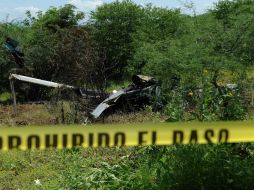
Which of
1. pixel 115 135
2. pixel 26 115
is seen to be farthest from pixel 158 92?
pixel 26 115

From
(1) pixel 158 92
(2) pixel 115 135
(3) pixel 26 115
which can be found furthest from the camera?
(3) pixel 26 115

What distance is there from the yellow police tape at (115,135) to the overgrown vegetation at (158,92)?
55 centimetres

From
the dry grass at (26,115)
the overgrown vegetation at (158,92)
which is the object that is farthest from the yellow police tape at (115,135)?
the dry grass at (26,115)

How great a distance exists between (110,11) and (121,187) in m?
11.1

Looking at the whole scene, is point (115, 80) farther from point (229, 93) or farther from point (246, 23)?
point (229, 93)

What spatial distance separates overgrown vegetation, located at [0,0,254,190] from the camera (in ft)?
16.4

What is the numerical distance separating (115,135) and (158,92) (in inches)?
153

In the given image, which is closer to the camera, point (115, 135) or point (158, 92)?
point (115, 135)

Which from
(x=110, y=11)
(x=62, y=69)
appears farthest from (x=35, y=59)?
(x=110, y=11)

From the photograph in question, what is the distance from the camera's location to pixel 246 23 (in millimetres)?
7832

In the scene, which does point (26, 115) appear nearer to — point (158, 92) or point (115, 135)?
point (158, 92)

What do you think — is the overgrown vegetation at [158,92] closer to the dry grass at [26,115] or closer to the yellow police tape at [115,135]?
the dry grass at [26,115]

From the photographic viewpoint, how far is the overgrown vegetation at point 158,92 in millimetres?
5008

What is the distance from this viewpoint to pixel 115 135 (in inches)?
164
